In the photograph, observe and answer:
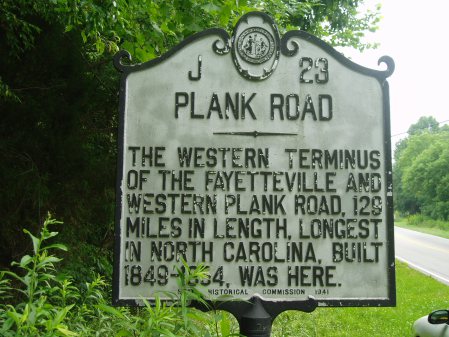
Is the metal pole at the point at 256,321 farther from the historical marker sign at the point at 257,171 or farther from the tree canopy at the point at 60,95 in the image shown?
the tree canopy at the point at 60,95

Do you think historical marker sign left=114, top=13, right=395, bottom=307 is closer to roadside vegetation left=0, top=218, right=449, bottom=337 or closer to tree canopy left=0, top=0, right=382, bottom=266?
roadside vegetation left=0, top=218, right=449, bottom=337

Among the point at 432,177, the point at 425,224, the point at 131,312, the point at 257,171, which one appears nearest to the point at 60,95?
the point at 257,171

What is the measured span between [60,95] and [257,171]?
2.57 metres

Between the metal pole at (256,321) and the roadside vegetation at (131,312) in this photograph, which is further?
the metal pole at (256,321)

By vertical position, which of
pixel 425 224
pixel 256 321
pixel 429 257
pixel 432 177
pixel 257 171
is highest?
pixel 432 177

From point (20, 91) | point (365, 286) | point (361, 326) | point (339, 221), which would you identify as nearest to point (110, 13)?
point (20, 91)

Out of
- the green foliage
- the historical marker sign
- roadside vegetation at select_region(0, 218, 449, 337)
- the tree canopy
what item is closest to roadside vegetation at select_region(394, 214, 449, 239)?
the green foliage

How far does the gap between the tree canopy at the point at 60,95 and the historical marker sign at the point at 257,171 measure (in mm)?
1275

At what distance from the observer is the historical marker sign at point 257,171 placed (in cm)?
303

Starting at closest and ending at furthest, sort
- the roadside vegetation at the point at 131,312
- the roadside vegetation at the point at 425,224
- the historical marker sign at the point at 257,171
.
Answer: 1. the roadside vegetation at the point at 131,312
2. the historical marker sign at the point at 257,171
3. the roadside vegetation at the point at 425,224

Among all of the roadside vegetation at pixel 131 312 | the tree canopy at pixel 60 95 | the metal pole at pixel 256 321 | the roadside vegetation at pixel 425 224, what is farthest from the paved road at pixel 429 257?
the roadside vegetation at pixel 425 224

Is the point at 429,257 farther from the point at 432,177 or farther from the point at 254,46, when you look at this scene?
the point at 432,177

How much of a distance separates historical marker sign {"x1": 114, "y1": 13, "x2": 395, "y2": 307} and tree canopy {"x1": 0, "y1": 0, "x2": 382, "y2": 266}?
4.18 feet

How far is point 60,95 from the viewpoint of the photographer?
15.5ft
